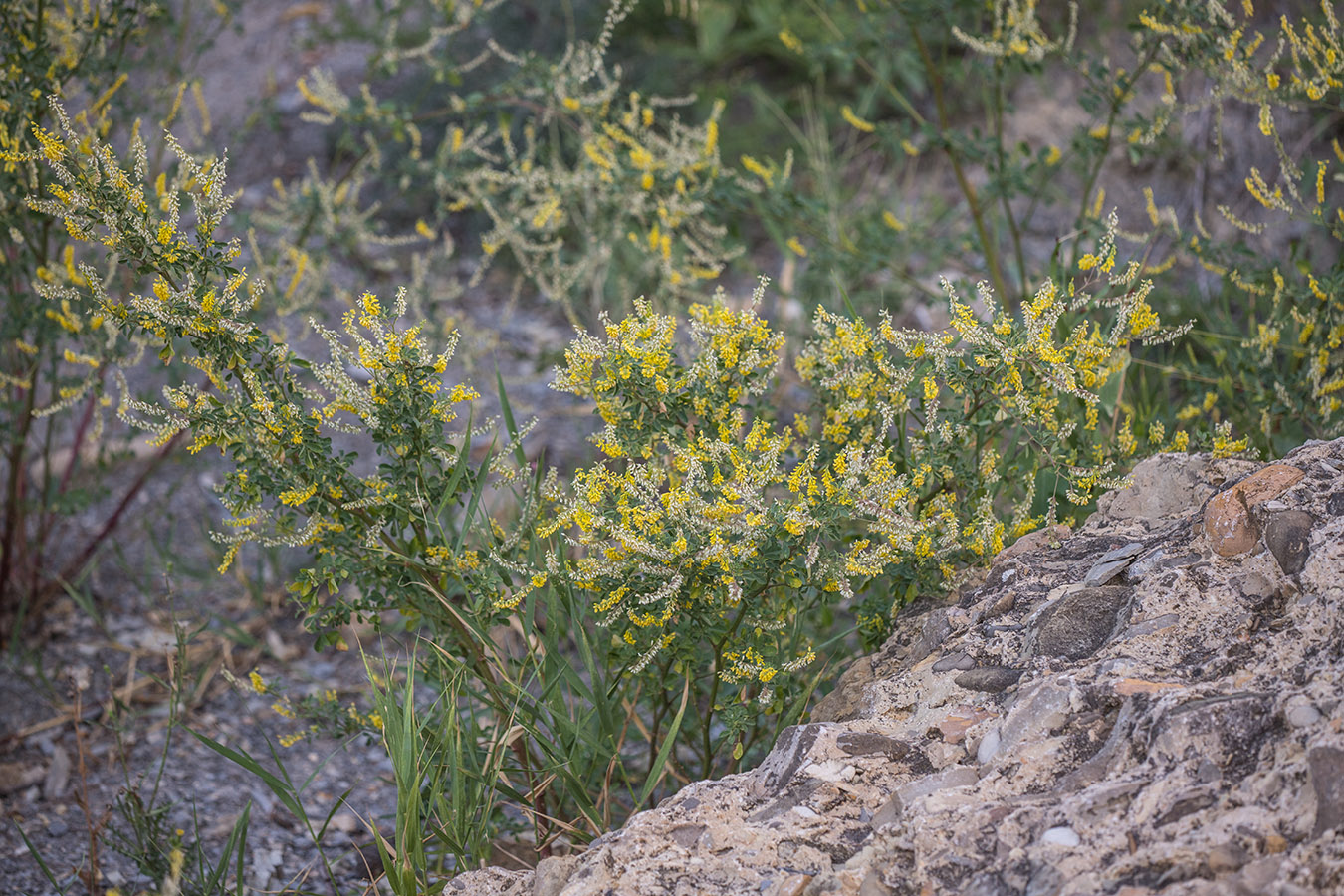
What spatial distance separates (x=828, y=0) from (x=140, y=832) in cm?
516

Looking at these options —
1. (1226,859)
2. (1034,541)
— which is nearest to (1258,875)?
(1226,859)

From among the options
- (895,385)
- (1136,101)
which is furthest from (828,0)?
(895,385)

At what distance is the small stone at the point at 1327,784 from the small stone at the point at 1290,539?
15.9 inches

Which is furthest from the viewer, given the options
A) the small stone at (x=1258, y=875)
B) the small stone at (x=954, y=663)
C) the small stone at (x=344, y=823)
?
the small stone at (x=344, y=823)

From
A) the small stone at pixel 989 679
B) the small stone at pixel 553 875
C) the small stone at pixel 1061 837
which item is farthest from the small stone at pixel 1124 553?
the small stone at pixel 553 875

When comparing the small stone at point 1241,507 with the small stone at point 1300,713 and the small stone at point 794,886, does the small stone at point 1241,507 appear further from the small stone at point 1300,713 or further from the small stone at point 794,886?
the small stone at point 794,886

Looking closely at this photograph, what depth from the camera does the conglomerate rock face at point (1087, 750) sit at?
1204 mm

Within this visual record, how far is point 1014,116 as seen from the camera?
5.71m

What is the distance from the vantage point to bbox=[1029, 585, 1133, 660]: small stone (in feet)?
5.40

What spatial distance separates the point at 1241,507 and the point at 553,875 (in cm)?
121

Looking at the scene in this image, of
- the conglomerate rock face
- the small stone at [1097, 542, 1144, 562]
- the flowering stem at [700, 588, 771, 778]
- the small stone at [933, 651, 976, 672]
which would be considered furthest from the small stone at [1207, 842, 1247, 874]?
the flowering stem at [700, 588, 771, 778]

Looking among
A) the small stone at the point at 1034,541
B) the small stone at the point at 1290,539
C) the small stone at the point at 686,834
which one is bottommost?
the small stone at the point at 686,834

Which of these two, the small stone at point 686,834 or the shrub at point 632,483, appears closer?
the small stone at point 686,834

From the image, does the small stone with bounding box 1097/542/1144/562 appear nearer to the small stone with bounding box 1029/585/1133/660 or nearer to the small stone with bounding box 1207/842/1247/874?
the small stone with bounding box 1029/585/1133/660
